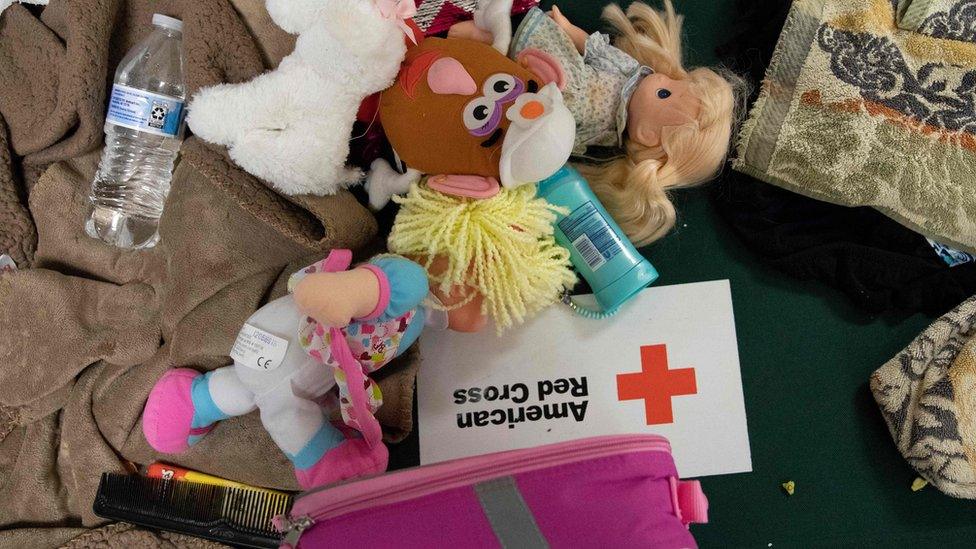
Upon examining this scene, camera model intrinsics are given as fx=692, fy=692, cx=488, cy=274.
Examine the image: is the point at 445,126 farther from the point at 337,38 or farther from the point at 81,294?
the point at 81,294

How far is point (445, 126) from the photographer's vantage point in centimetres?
69

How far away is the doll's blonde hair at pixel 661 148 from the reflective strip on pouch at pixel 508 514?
340 millimetres

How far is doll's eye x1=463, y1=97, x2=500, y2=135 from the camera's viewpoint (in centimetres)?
68

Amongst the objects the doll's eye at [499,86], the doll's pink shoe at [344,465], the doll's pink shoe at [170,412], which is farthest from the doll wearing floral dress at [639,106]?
the doll's pink shoe at [170,412]

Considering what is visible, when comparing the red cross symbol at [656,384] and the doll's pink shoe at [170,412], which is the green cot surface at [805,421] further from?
the doll's pink shoe at [170,412]

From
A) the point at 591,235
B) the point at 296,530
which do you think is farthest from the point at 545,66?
the point at 296,530

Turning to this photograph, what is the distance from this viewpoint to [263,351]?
27.3 inches

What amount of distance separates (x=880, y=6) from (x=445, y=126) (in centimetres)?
56

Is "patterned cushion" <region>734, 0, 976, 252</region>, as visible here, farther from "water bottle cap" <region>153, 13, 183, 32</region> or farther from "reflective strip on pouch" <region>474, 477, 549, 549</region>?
"water bottle cap" <region>153, 13, 183, 32</region>

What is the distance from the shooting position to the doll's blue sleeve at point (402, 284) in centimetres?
66

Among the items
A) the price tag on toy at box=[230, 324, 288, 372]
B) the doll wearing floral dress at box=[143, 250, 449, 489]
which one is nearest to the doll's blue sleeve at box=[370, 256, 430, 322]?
the doll wearing floral dress at box=[143, 250, 449, 489]

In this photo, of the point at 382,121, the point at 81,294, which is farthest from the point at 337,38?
the point at 81,294

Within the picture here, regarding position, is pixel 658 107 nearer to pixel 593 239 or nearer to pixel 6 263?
pixel 593 239

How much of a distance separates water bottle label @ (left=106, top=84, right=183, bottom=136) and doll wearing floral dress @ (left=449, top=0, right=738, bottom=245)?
1.09ft
